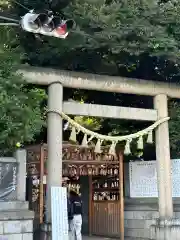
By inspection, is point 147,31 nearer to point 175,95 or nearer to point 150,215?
point 175,95

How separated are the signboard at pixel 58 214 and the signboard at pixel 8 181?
92 cm

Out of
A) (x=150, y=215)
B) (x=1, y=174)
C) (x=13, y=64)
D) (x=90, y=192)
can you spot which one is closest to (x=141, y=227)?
(x=150, y=215)

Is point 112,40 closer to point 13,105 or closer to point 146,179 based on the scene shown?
point 13,105

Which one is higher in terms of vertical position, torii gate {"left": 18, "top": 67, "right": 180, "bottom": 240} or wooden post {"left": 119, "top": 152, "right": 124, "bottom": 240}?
torii gate {"left": 18, "top": 67, "right": 180, "bottom": 240}

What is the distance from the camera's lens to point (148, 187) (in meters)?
A: 13.1

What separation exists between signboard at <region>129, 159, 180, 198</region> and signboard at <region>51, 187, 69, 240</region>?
395cm

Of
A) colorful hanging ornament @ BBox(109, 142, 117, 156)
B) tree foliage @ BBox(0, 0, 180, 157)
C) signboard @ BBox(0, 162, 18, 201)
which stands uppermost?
tree foliage @ BBox(0, 0, 180, 157)

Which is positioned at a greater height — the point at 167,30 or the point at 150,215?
the point at 167,30

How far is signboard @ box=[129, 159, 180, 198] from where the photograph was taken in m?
12.9

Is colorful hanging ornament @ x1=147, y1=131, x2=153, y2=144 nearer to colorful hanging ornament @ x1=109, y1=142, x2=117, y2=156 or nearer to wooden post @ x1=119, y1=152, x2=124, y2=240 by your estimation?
colorful hanging ornament @ x1=109, y1=142, x2=117, y2=156

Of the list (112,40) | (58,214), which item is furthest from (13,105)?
(112,40)

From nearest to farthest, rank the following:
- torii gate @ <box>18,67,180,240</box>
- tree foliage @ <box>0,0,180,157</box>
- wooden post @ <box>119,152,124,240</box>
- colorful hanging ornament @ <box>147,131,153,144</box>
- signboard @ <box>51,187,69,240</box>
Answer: signboard @ <box>51,187,69,240</box> → torii gate @ <box>18,67,180,240</box> → tree foliage @ <box>0,0,180,157</box> → colorful hanging ornament @ <box>147,131,153,144</box> → wooden post @ <box>119,152,124,240</box>

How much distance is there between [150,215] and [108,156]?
224 cm

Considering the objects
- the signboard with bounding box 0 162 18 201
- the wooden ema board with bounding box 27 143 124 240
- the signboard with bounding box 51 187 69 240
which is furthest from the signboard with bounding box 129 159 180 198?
the signboard with bounding box 0 162 18 201
